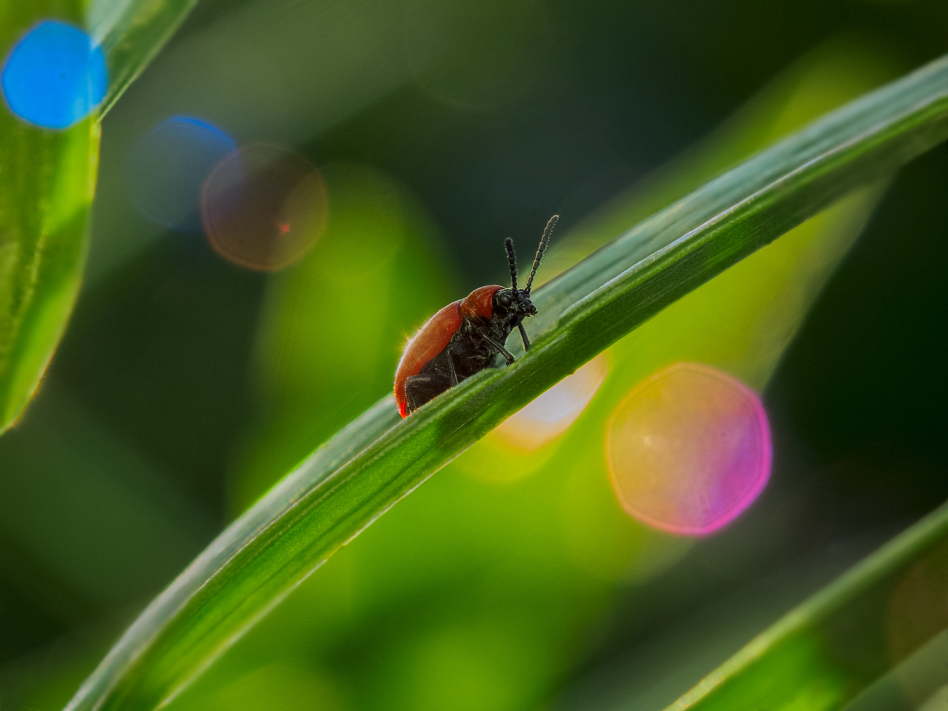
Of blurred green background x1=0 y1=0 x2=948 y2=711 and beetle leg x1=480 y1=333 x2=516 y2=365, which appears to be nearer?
beetle leg x1=480 y1=333 x2=516 y2=365

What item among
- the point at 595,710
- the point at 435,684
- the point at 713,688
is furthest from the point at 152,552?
the point at 713,688

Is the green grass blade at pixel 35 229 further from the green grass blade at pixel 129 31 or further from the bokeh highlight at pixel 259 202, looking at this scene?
the bokeh highlight at pixel 259 202

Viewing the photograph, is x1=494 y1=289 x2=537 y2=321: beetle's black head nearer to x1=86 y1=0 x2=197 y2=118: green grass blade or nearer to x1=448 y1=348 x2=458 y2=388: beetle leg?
x1=448 y1=348 x2=458 y2=388: beetle leg

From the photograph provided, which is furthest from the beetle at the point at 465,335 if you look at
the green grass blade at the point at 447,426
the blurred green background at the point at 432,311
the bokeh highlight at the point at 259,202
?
the bokeh highlight at the point at 259,202

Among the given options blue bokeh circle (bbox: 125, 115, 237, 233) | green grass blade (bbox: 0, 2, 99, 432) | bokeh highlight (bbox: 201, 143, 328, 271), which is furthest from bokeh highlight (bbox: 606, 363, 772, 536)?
blue bokeh circle (bbox: 125, 115, 237, 233)

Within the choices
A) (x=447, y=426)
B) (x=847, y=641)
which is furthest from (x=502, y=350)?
(x=847, y=641)

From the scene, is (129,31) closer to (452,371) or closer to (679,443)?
(452,371)

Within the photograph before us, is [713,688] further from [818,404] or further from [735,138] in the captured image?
[818,404]
